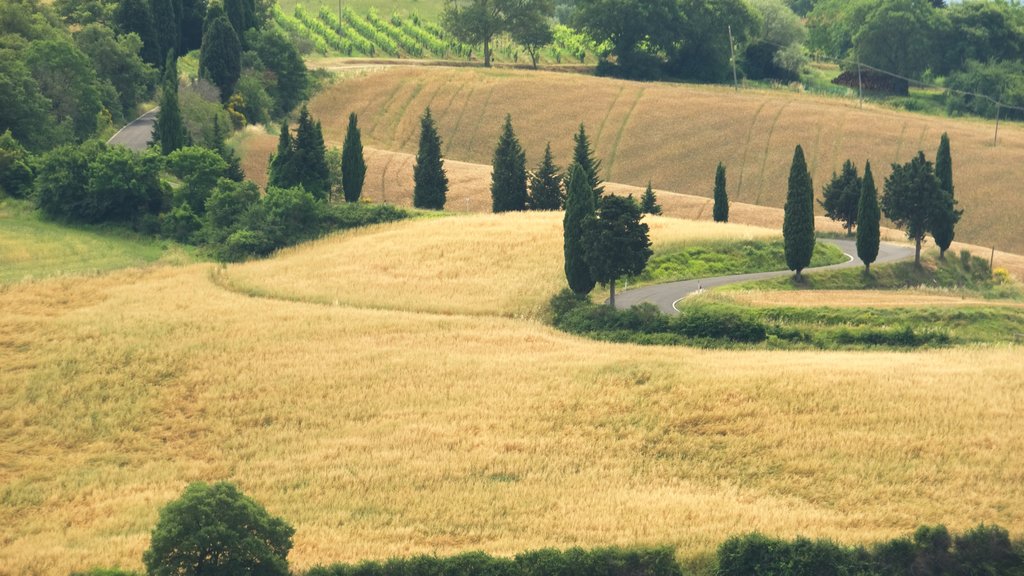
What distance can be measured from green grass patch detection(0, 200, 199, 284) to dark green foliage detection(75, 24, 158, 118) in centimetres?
3448

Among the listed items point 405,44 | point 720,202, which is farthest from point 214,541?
point 405,44

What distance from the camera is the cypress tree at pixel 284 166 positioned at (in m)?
110

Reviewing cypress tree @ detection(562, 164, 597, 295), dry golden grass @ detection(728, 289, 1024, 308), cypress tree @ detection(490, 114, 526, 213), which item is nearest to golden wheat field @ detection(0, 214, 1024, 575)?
cypress tree @ detection(562, 164, 597, 295)

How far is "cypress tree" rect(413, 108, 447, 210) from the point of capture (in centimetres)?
11356

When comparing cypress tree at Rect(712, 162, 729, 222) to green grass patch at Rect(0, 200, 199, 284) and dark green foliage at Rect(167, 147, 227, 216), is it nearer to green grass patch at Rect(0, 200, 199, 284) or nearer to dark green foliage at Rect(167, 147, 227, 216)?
dark green foliage at Rect(167, 147, 227, 216)

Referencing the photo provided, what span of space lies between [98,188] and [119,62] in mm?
39897

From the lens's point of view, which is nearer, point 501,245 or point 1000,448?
point 1000,448

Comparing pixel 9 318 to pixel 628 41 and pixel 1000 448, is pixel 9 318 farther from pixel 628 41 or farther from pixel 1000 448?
pixel 628 41

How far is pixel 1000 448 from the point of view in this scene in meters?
56.9

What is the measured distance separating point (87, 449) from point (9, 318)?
58.8 ft

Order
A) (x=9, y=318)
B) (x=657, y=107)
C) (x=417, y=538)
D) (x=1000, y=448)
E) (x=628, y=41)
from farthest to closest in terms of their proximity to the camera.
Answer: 1. (x=628, y=41)
2. (x=657, y=107)
3. (x=9, y=318)
4. (x=1000, y=448)
5. (x=417, y=538)

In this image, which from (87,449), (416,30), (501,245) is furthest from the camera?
(416,30)

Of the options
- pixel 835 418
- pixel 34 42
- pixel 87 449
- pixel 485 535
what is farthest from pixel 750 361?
pixel 34 42

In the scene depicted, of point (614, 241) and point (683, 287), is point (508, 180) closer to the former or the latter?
point (683, 287)
